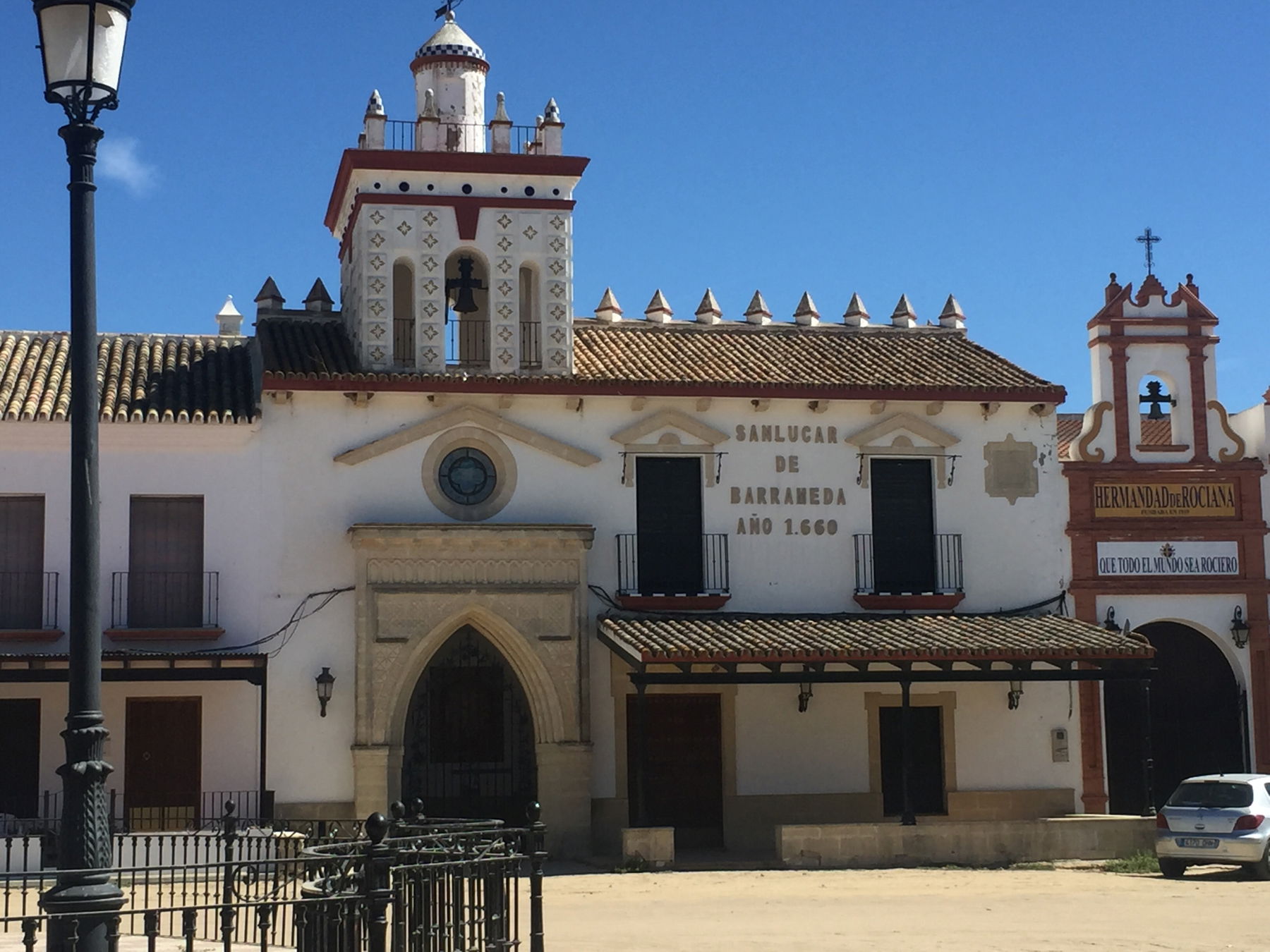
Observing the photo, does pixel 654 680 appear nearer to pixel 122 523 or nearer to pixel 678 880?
pixel 678 880

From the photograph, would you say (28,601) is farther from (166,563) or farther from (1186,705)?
(1186,705)

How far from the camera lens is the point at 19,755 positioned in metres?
20.3

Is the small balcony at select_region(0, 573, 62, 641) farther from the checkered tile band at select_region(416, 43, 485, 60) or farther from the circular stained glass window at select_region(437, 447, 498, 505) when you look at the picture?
the checkered tile band at select_region(416, 43, 485, 60)

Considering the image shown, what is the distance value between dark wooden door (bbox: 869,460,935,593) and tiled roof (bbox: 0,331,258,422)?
842cm

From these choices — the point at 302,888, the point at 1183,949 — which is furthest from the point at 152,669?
the point at 1183,949

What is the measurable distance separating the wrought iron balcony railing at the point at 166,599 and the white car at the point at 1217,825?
37.5 feet

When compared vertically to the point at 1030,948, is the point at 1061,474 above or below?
above

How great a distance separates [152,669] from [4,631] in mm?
1945

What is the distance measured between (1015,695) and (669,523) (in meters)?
5.24

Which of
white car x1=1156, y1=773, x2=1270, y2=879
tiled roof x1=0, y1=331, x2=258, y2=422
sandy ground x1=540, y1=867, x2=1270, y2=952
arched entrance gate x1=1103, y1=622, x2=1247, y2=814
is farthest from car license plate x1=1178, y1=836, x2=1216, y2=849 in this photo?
tiled roof x1=0, y1=331, x2=258, y2=422

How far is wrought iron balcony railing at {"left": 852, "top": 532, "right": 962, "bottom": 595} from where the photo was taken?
2295 centimetres

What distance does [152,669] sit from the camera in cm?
1964

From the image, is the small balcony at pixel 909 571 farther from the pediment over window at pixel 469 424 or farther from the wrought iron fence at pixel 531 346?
the wrought iron fence at pixel 531 346

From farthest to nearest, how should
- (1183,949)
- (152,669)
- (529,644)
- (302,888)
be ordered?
(529,644) < (152,669) < (1183,949) < (302,888)
